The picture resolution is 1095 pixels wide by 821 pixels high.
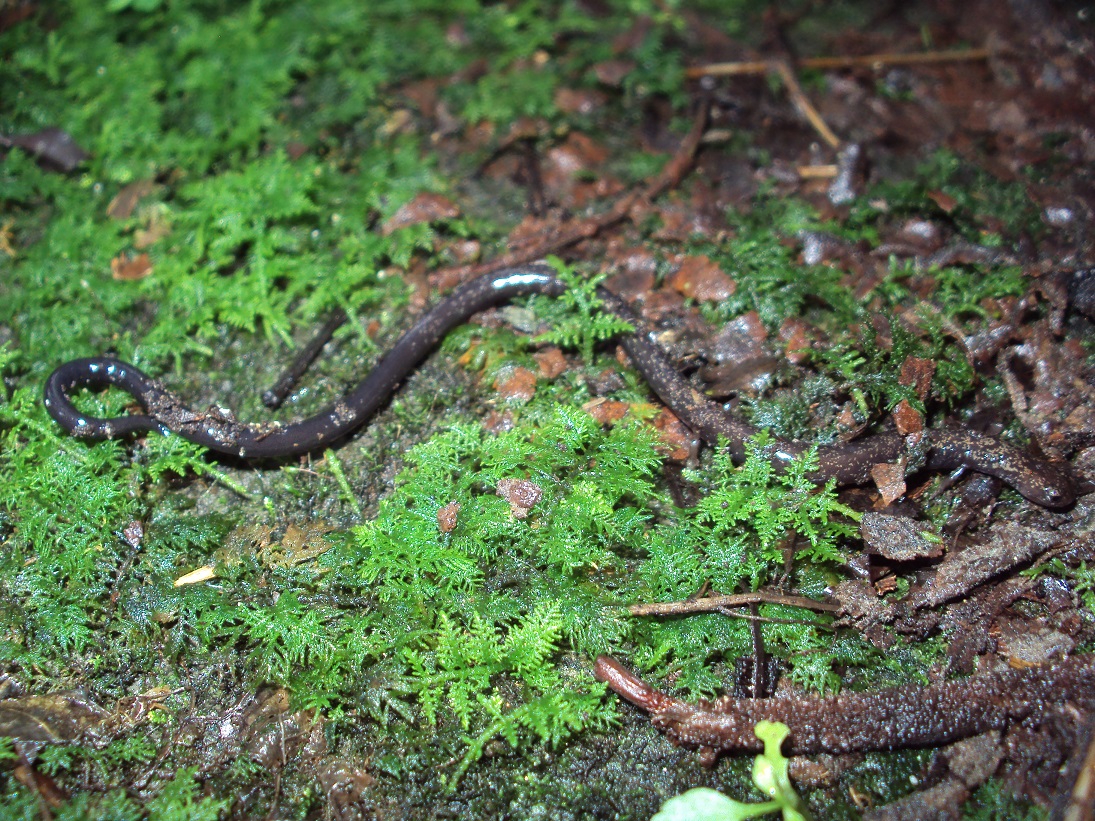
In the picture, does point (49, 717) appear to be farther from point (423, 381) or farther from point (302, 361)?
point (423, 381)

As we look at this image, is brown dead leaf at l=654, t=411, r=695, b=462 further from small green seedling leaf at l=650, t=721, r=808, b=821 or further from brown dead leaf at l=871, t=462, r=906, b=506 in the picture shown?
small green seedling leaf at l=650, t=721, r=808, b=821

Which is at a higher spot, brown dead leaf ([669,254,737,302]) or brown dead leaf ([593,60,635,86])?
brown dead leaf ([593,60,635,86])

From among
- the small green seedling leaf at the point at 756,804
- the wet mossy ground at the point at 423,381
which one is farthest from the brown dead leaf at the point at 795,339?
the small green seedling leaf at the point at 756,804

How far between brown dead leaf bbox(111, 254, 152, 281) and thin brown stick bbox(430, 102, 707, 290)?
6.76 feet

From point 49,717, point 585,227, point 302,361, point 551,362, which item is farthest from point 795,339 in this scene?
point 49,717

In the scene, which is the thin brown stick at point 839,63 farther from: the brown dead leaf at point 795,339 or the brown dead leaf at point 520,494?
the brown dead leaf at point 520,494

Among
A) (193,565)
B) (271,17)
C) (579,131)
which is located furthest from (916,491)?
(271,17)

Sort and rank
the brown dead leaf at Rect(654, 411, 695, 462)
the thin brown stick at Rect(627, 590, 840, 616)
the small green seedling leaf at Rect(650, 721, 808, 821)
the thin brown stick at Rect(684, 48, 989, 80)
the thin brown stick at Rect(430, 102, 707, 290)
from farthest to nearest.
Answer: the thin brown stick at Rect(684, 48, 989, 80), the thin brown stick at Rect(430, 102, 707, 290), the brown dead leaf at Rect(654, 411, 695, 462), the thin brown stick at Rect(627, 590, 840, 616), the small green seedling leaf at Rect(650, 721, 808, 821)

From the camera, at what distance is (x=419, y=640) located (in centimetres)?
346

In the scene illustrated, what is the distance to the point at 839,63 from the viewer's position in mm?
5883

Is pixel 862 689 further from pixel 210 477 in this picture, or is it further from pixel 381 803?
pixel 210 477

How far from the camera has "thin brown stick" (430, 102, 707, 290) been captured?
489cm

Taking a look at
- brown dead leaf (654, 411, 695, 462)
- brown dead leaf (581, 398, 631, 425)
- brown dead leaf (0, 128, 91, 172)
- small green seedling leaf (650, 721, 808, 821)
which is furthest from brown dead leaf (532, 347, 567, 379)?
brown dead leaf (0, 128, 91, 172)

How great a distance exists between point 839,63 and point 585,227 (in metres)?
2.80
